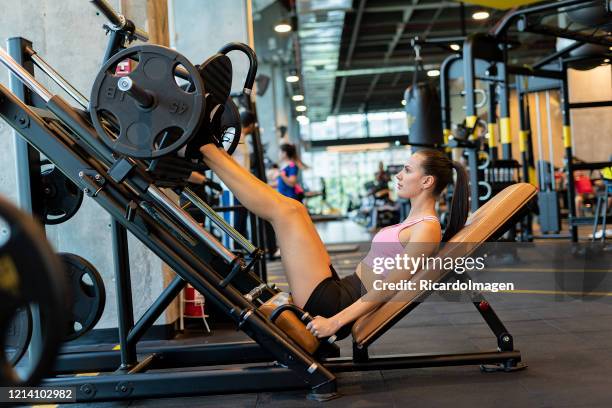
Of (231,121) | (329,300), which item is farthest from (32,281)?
(231,121)

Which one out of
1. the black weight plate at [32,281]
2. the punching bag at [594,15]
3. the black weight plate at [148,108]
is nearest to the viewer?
the black weight plate at [32,281]

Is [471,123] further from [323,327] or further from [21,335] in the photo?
[21,335]

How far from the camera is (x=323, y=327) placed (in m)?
2.45

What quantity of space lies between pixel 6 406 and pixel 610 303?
3.68 meters

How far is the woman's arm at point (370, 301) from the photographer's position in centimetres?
245

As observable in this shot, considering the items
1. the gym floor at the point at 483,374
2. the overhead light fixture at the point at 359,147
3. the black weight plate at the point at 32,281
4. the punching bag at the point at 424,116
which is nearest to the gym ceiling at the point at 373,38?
the punching bag at the point at 424,116

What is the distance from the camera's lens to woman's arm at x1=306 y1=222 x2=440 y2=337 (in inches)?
96.4

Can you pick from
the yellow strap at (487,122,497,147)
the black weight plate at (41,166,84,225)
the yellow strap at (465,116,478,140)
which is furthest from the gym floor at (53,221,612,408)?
the yellow strap at (487,122,497,147)

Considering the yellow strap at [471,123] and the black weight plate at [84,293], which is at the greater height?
the yellow strap at [471,123]

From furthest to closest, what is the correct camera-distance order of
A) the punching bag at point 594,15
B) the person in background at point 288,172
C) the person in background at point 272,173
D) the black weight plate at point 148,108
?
the person in background at point 272,173 < the person in background at point 288,172 < the punching bag at point 594,15 < the black weight plate at point 148,108

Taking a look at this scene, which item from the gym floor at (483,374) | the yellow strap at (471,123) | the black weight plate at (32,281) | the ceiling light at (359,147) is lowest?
the gym floor at (483,374)

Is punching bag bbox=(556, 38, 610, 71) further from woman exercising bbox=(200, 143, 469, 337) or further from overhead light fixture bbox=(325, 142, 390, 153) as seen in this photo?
overhead light fixture bbox=(325, 142, 390, 153)

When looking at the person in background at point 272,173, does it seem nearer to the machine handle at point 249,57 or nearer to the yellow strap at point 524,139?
the yellow strap at point 524,139

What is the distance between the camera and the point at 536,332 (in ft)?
11.1
